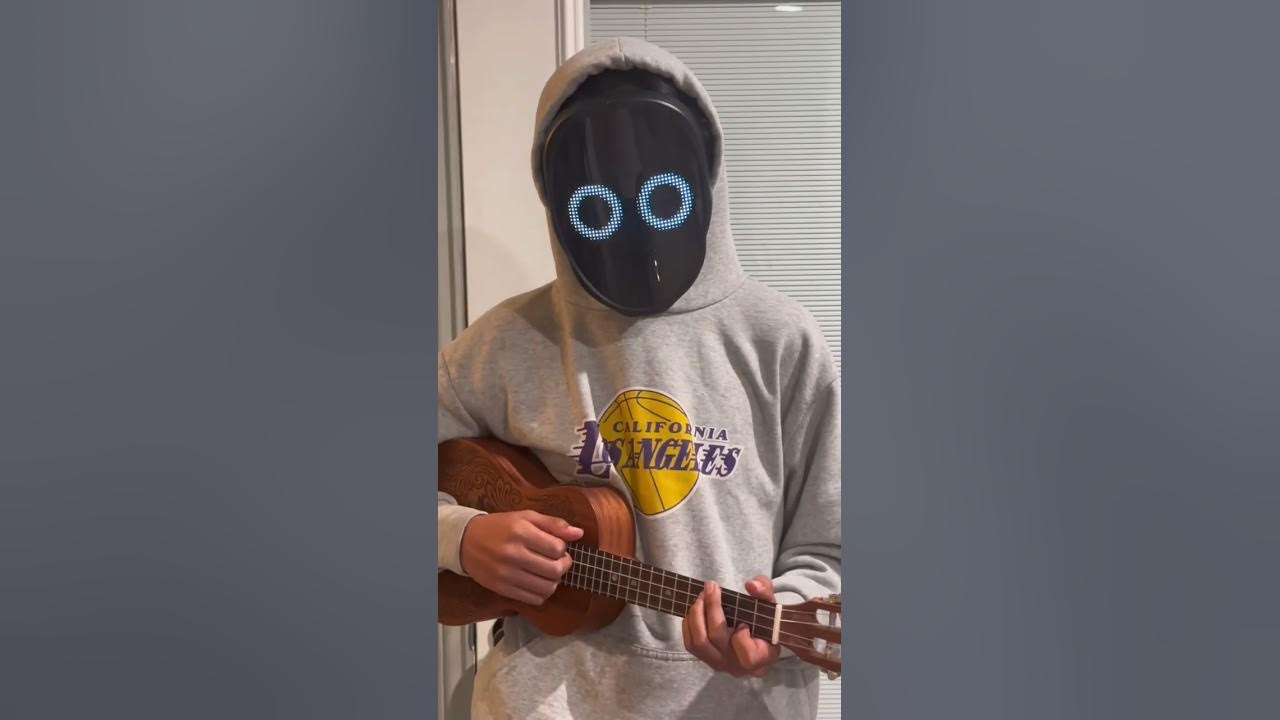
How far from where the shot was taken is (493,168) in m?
0.79

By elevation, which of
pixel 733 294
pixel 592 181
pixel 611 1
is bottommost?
pixel 733 294

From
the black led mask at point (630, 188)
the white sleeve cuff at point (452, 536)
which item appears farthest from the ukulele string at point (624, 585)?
the black led mask at point (630, 188)

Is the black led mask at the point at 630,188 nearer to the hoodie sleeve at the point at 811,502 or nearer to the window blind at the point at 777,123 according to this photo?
the window blind at the point at 777,123

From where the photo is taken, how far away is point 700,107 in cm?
80

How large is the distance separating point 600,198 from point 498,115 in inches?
4.6

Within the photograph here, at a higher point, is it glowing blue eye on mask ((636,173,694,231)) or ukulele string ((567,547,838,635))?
glowing blue eye on mask ((636,173,694,231))

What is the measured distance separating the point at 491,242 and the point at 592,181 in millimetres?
106

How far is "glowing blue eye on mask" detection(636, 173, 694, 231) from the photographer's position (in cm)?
79

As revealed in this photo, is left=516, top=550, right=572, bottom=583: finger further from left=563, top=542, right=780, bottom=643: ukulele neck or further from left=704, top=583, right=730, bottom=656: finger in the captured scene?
left=704, top=583, right=730, bottom=656: finger

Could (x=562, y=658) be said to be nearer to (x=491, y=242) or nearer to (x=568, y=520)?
(x=568, y=520)

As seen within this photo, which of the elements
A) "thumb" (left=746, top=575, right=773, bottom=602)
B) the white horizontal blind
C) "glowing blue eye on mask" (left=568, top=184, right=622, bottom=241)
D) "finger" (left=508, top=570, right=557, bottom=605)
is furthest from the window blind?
"finger" (left=508, top=570, right=557, bottom=605)

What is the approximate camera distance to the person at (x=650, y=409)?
780 mm
